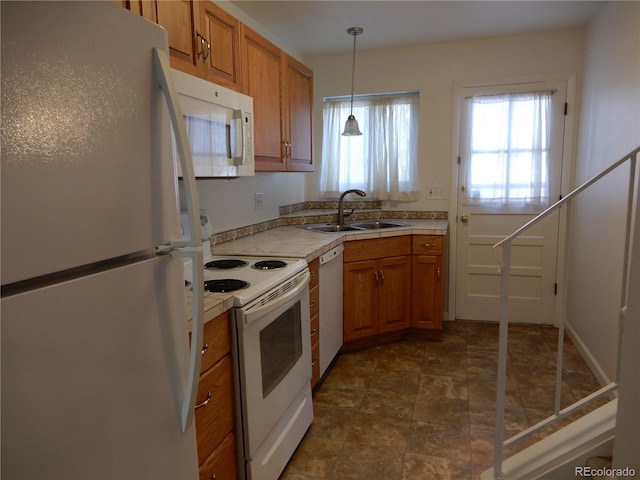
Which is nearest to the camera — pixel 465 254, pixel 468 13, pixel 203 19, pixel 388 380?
pixel 203 19

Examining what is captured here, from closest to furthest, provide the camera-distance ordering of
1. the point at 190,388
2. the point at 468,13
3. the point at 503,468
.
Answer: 1. the point at 190,388
2. the point at 503,468
3. the point at 468,13

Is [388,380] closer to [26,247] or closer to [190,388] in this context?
[190,388]

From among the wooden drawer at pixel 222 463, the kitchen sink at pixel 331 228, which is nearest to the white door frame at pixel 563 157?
the kitchen sink at pixel 331 228

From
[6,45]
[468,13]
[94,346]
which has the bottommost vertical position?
[94,346]

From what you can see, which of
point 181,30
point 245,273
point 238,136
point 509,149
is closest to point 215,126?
point 238,136

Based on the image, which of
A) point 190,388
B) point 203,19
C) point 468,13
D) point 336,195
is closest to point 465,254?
point 336,195

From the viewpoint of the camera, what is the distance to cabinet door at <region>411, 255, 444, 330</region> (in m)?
3.15

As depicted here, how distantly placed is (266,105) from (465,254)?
2202mm

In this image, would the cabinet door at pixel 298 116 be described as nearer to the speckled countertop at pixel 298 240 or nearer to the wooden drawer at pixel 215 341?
the speckled countertop at pixel 298 240

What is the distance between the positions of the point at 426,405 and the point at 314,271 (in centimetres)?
98

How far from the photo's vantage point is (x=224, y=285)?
1.59 metres

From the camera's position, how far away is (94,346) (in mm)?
706

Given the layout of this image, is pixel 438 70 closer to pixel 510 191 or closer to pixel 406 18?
pixel 406 18

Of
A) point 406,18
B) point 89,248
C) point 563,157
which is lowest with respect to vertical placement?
point 89,248
